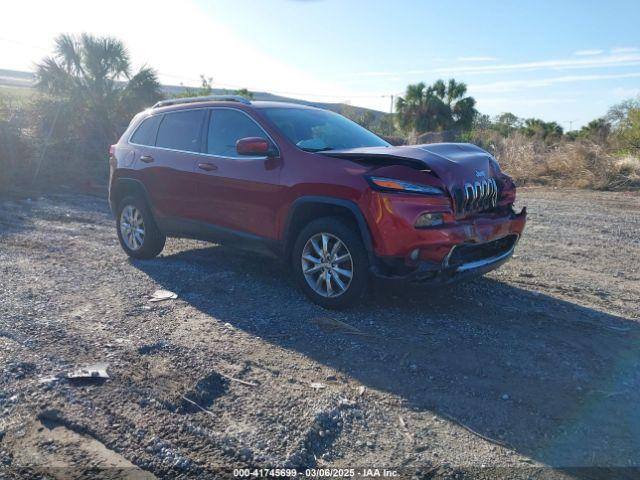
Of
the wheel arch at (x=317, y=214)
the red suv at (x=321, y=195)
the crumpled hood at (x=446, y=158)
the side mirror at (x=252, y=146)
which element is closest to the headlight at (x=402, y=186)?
the red suv at (x=321, y=195)

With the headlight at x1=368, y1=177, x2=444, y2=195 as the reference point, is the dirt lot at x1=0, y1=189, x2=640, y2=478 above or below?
below

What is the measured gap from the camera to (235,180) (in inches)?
232

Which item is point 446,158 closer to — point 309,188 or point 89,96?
point 309,188

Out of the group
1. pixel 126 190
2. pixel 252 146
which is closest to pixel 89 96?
pixel 126 190

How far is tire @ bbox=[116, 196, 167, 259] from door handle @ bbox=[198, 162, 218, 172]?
1177 mm

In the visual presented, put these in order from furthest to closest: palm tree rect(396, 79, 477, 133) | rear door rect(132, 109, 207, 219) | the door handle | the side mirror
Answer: palm tree rect(396, 79, 477, 133)
rear door rect(132, 109, 207, 219)
the door handle
the side mirror

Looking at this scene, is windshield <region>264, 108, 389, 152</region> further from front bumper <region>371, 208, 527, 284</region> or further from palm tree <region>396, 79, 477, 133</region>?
palm tree <region>396, 79, 477, 133</region>

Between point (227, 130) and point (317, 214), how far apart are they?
152cm

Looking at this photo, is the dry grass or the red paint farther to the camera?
the dry grass

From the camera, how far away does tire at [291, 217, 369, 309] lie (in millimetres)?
4984

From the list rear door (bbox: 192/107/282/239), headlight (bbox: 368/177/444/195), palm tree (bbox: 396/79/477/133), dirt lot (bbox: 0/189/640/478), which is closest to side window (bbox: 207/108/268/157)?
rear door (bbox: 192/107/282/239)

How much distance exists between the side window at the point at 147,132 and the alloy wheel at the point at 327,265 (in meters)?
2.80

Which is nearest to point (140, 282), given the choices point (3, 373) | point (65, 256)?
point (65, 256)

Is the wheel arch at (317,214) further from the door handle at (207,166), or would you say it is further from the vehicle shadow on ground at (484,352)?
the door handle at (207,166)
